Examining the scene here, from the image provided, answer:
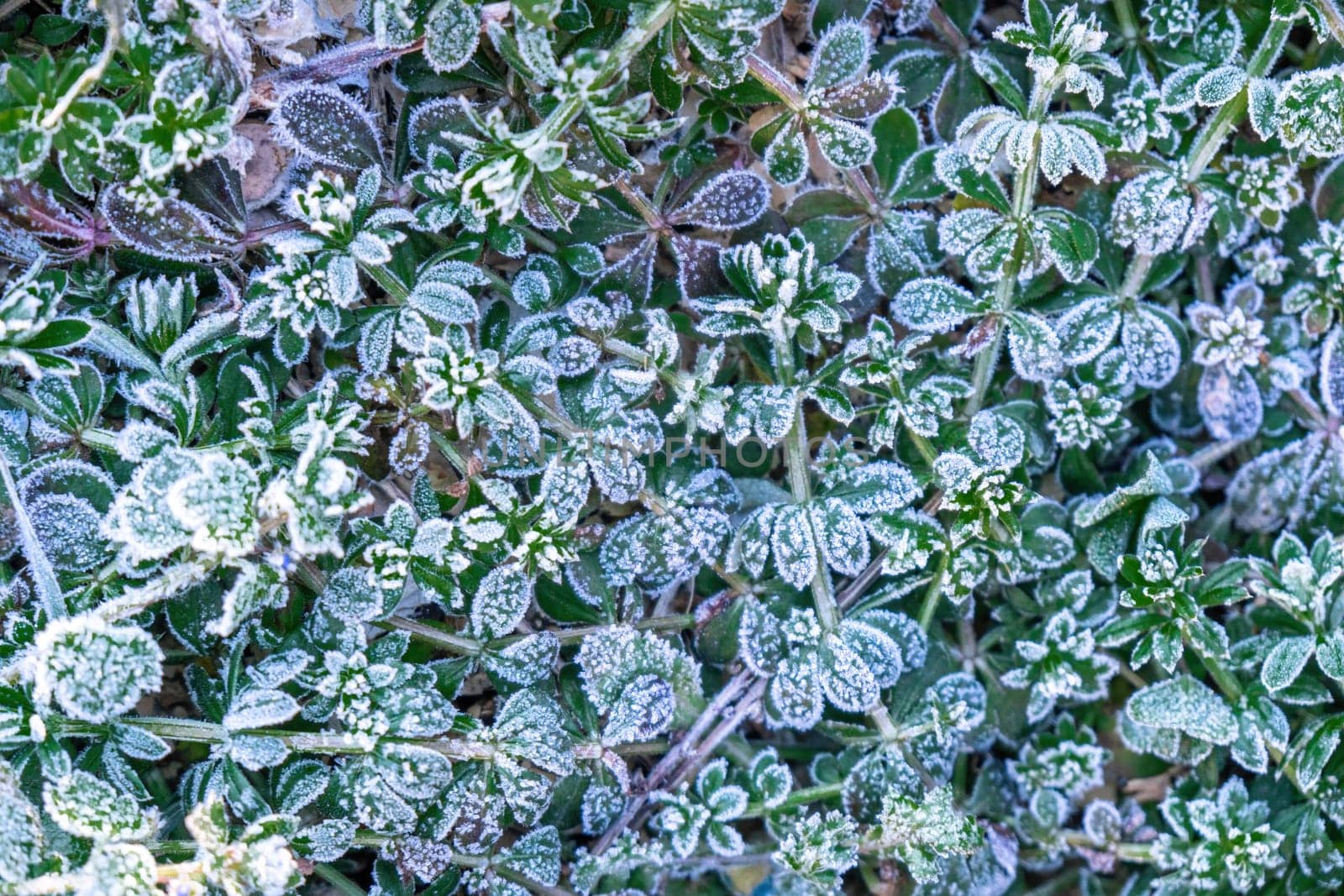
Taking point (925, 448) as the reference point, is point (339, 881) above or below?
below

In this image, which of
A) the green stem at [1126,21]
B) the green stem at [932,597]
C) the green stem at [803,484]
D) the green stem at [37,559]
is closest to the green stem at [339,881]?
the green stem at [37,559]

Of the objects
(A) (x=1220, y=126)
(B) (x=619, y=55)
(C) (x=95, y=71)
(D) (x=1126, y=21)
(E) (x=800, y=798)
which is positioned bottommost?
(E) (x=800, y=798)

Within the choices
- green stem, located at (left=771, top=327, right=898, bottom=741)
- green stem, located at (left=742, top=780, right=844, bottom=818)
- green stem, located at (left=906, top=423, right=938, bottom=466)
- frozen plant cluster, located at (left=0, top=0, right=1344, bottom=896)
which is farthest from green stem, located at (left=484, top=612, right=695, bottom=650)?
green stem, located at (left=906, top=423, right=938, bottom=466)

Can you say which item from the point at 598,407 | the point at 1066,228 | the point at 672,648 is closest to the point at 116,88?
the point at 598,407

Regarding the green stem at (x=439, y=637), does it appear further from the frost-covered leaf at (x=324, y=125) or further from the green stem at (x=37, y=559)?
the frost-covered leaf at (x=324, y=125)

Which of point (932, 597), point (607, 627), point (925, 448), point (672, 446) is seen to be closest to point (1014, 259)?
point (925, 448)

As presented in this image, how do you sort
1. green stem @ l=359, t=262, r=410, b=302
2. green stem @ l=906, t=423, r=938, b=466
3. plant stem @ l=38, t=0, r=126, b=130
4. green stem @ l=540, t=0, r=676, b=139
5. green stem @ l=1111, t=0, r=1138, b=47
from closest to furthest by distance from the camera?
plant stem @ l=38, t=0, r=126, b=130 < green stem @ l=540, t=0, r=676, b=139 < green stem @ l=359, t=262, r=410, b=302 < green stem @ l=906, t=423, r=938, b=466 < green stem @ l=1111, t=0, r=1138, b=47

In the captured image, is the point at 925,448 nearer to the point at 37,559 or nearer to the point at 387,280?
the point at 387,280

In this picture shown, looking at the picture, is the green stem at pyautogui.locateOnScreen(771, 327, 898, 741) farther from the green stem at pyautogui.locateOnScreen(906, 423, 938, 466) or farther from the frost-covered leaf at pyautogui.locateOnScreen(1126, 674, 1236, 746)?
the frost-covered leaf at pyautogui.locateOnScreen(1126, 674, 1236, 746)

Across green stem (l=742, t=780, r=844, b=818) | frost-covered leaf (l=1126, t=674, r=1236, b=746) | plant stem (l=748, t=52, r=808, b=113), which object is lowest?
green stem (l=742, t=780, r=844, b=818)

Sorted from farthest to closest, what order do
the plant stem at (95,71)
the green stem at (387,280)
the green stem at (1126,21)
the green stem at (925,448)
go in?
the green stem at (1126,21), the green stem at (925,448), the green stem at (387,280), the plant stem at (95,71)
